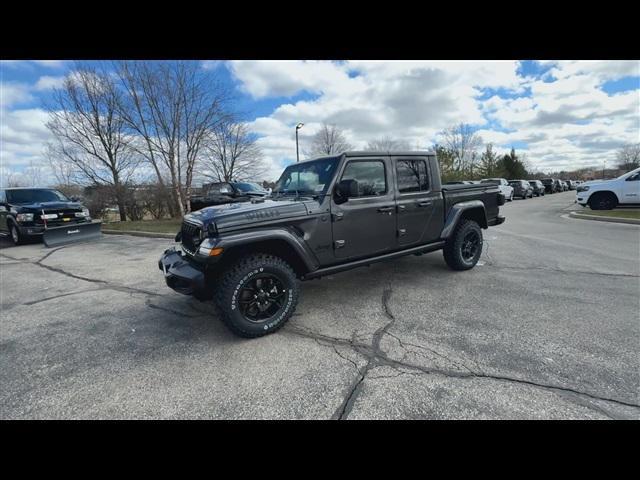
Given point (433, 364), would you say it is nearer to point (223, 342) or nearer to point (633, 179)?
point (223, 342)

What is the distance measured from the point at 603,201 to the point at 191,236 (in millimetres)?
16421

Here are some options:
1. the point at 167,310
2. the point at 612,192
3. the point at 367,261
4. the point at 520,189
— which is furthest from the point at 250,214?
the point at 520,189

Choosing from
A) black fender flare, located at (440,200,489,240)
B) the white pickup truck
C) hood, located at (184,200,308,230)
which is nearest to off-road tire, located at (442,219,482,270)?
black fender flare, located at (440,200,489,240)

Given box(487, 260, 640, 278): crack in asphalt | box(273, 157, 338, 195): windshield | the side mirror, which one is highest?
box(273, 157, 338, 195): windshield

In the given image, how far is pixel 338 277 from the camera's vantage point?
498cm

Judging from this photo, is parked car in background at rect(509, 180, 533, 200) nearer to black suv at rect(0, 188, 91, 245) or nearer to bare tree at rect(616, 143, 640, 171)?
black suv at rect(0, 188, 91, 245)

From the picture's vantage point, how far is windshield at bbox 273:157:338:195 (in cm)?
364

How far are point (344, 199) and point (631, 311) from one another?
139 inches

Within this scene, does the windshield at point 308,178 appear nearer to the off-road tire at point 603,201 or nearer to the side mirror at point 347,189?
the side mirror at point 347,189

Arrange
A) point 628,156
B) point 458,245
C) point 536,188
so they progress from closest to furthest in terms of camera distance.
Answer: point 458,245, point 536,188, point 628,156

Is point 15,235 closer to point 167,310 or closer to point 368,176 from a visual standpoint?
point 167,310

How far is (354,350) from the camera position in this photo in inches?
109

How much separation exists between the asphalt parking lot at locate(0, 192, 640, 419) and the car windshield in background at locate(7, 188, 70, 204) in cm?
663
